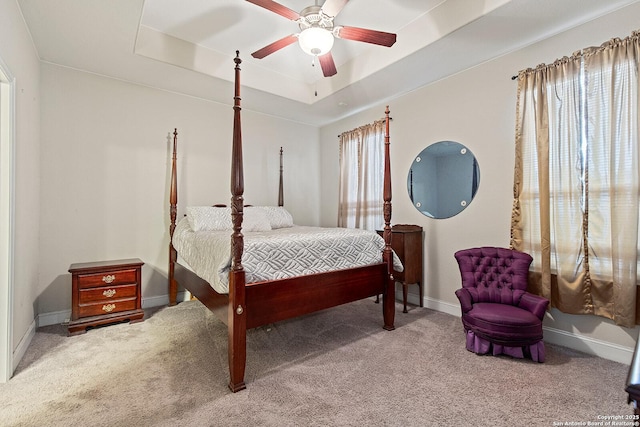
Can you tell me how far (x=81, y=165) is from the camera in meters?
3.30

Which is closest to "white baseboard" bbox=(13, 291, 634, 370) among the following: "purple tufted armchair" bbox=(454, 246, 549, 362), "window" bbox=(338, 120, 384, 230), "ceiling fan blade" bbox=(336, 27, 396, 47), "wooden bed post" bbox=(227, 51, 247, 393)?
"purple tufted armchair" bbox=(454, 246, 549, 362)

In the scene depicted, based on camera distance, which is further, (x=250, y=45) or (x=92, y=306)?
(x=250, y=45)

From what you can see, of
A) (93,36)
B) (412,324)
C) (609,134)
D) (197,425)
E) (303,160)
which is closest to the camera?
(197,425)

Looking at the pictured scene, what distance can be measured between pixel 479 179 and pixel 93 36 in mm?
4019

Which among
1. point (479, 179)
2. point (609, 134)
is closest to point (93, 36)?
point (479, 179)

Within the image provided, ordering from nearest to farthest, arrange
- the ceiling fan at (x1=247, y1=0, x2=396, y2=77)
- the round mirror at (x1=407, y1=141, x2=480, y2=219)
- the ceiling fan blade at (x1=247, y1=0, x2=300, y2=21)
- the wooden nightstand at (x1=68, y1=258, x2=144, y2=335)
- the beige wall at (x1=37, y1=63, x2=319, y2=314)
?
1. the ceiling fan blade at (x1=247, y1=0, x2=300, y2=21)
2. the ceiling fan at (x1=247, y1=0, x2=396, y2=77)
3. the wooden nightstand at (x1=68, y1=258, x2=144, y2=335)
4. the beige wall at (x1=37, y1=63, x2=319, y2=314)
5. the round mirror at (x1=407, y1=141, x2=480, y2=219)

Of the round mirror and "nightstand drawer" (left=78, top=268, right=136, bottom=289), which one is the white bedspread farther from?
the round mirror

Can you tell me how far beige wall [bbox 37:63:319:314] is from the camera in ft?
10.3

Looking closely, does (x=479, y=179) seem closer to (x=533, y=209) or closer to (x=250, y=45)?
(x=533, y=209)

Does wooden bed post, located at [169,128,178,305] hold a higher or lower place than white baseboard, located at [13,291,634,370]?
higher

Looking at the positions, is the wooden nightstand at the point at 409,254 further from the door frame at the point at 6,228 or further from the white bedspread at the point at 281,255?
the door frame at the point at 6,228

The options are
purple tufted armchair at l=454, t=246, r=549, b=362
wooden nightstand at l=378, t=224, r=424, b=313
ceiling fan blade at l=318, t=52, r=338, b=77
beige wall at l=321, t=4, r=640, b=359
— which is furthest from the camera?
wooden nightstand at l=378, t=224, r=424, b=313

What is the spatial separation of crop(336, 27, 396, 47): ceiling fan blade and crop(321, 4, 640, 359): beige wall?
4.64 ft

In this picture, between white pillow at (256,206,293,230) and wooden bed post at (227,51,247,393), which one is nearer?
wooden bed post at (227,51,247,393)
